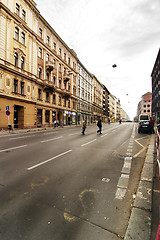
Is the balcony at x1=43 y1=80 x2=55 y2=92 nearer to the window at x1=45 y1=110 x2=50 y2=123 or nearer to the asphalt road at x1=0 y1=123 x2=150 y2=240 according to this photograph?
the window at x1=45 y1=110 x2=50 y2=123

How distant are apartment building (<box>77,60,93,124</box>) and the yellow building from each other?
9658 mm

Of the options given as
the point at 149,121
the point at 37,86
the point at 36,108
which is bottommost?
the point at 149,121

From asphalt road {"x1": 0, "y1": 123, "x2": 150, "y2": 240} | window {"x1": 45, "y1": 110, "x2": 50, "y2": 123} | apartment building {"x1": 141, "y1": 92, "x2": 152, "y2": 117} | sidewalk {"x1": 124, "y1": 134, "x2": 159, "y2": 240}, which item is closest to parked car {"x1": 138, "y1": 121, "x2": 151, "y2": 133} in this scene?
asphalt road {"x1": 0, "y1": 123, "x2": 150, "y2": 240}

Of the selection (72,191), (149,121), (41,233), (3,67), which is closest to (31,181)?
(72,191)

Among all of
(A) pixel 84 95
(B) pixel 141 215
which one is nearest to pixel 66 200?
(B) pixel 141 215

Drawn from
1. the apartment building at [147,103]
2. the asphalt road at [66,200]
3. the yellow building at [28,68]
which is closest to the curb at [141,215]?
the asphalt road at [66,200]

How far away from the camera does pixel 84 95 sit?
4406 centimetres

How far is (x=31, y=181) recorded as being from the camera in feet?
11.2

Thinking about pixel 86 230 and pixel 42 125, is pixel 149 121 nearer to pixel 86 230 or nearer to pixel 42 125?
pixel 86 230

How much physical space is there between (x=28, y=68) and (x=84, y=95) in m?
25.1

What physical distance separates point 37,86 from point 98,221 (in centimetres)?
2420

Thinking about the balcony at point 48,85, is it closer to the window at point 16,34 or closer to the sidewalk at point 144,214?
the window at point 16,34

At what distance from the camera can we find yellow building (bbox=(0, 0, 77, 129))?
57.2ft

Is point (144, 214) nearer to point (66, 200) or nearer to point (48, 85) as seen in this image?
point (66, 200)
